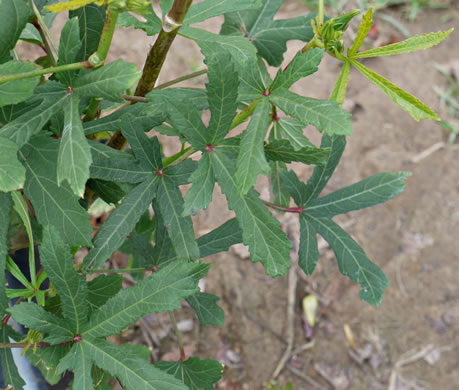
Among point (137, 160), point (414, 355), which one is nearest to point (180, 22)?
point (137, 160)

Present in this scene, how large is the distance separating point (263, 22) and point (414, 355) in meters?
1.64

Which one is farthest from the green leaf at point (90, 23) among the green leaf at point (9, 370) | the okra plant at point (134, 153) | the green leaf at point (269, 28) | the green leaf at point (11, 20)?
the green leaf at point (9, 370)

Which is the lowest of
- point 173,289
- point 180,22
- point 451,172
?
point 451,172

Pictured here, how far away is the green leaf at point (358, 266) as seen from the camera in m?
0.96

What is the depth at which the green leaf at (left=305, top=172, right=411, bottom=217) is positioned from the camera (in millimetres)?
982

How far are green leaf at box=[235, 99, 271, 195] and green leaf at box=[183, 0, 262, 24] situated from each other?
21 centimetres

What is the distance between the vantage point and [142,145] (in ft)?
2.85

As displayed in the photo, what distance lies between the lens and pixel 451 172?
2.52 m

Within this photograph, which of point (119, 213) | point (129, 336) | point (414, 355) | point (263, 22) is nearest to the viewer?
point (119, 213)

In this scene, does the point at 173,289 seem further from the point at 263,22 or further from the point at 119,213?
the point at 263,22

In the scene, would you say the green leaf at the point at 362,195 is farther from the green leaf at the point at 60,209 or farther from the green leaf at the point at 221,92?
the green leaf at the point at 60,209

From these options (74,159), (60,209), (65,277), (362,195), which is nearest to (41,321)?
(65,277)

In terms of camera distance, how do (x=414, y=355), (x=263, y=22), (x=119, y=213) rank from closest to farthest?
(x=119, y=213), (x=263, y=22), (x=414, y=355)

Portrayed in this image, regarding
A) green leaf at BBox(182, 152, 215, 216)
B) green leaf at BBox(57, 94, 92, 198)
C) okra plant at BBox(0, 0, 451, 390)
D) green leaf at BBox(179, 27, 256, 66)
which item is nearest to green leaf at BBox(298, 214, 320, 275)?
okra plant at BBox(0, 0, 451, 390)
